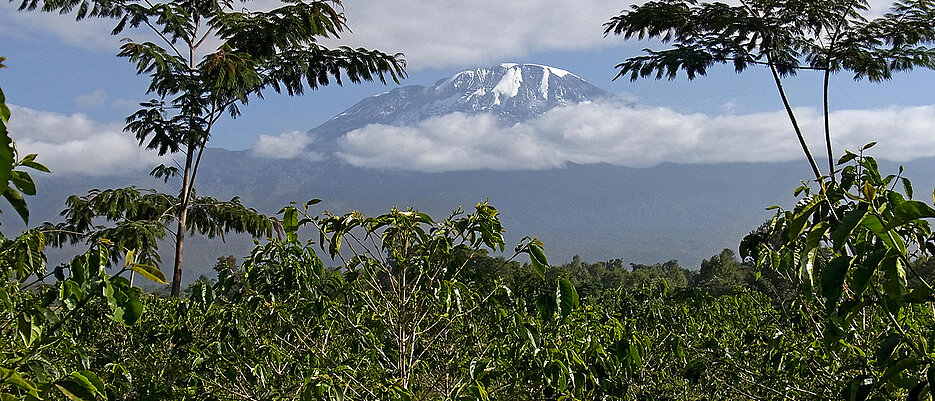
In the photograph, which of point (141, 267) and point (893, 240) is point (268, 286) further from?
point (893, 240)

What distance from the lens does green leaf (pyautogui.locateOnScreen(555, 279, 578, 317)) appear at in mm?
2127

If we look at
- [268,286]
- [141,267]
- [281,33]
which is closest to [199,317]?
[268,286]

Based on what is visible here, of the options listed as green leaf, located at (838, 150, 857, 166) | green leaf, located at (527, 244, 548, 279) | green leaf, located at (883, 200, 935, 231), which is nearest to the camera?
green leaf, located at (883, 200, 935, 231)

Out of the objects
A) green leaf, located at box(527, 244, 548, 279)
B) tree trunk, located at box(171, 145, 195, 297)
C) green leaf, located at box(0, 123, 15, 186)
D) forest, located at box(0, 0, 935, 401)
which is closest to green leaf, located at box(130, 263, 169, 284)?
forest, located at box(0, 0, 935, 401)

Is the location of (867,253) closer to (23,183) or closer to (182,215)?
(23,183)

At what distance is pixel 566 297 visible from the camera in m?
2.14

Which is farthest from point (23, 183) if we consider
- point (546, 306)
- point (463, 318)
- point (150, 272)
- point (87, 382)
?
point (463, 318)

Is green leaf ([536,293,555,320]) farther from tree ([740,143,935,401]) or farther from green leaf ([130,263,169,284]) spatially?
green leaf ([130,263,169,284])

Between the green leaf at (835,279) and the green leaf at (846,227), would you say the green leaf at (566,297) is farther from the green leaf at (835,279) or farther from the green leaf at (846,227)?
the green leaf at (846,227)

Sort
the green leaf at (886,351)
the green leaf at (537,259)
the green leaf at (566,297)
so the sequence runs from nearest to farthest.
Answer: the green leaf at (886,351)
the green leaf at (537,259)
the green leaf at (566,297)

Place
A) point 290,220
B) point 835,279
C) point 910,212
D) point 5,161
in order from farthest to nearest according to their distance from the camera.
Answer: point 290,220
point 835,279
point 910,212
point 5,161

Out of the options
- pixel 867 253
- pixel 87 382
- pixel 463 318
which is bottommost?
pixel 463 318

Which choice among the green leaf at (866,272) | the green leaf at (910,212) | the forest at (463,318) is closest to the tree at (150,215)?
the forest at (463,318)

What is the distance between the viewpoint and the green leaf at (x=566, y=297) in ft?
6.98
